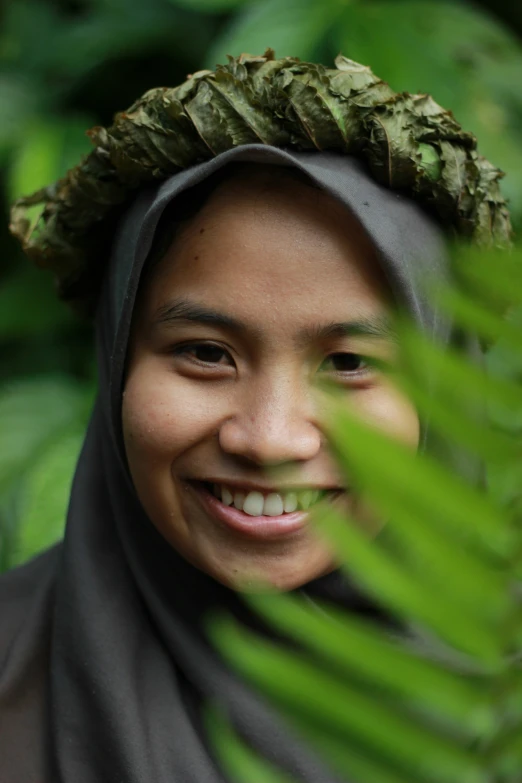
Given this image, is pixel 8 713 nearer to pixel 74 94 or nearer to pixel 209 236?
pixel 209 236

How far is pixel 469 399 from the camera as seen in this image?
34cm

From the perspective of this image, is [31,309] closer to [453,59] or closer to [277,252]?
[453,59]

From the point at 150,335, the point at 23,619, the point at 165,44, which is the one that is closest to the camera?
the point at 150,335

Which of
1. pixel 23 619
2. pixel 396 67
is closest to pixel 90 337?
pixel 396 67

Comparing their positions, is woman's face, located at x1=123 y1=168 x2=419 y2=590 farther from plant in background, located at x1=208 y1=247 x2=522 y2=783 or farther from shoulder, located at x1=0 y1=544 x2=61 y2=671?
plant in background, located at x1=208 y1=247 x2=522 y2=783

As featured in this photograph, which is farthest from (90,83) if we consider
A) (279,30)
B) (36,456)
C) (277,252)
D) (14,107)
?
(277,252)

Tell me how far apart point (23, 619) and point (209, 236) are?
587 mm

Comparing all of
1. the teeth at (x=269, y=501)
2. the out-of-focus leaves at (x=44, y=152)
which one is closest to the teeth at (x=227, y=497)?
the teeth at (x=269, y=501)

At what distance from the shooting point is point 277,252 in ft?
3.39

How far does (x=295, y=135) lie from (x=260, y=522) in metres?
0.43

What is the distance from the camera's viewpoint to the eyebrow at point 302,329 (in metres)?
1.03

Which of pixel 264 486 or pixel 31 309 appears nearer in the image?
pixel 264 486

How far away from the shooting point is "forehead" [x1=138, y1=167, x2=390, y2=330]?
1.03m

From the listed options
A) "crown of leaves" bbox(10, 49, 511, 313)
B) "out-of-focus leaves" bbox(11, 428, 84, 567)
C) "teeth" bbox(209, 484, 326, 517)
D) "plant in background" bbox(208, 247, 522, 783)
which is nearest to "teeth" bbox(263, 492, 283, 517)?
"teeth" bbox(209, 484, 326, 517)
